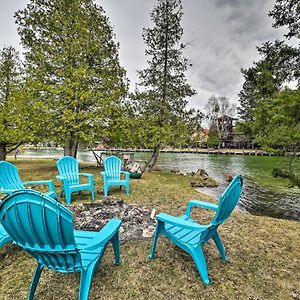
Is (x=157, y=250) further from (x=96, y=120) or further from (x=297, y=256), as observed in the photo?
(x=96, y=120)

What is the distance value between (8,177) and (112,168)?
95.5 inches

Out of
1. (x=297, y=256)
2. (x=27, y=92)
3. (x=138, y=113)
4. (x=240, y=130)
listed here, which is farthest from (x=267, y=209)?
(x=27, y=92)

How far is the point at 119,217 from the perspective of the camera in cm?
351

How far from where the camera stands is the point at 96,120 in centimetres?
905

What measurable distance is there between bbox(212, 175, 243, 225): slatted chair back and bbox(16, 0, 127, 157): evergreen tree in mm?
7263

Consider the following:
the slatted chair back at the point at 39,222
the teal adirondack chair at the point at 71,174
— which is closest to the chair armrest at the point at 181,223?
the slatted chair back at the point at 39,222

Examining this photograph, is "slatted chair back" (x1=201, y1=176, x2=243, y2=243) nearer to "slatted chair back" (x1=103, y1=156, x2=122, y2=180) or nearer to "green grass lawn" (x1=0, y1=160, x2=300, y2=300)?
"green grass lawn" (x1=0, y1=160, x2=300, y2=300)

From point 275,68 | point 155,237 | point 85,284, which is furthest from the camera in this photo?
point 275,68

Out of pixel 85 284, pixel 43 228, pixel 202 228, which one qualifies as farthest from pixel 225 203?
pixel 43 228

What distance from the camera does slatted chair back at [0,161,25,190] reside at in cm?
400

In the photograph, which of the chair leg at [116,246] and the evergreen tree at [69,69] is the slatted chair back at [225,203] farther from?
the evergreen tree at [69,69]

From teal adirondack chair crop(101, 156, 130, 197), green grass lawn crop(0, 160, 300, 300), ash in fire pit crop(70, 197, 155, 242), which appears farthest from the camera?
teal adirondack chair crop(101, 156, 130, 197)

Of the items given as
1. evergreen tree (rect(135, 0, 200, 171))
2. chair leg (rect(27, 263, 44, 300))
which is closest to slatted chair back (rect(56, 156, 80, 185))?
chair leg (rect(27, 263, 44, 300))

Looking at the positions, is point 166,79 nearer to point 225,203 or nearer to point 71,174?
point 71,174
